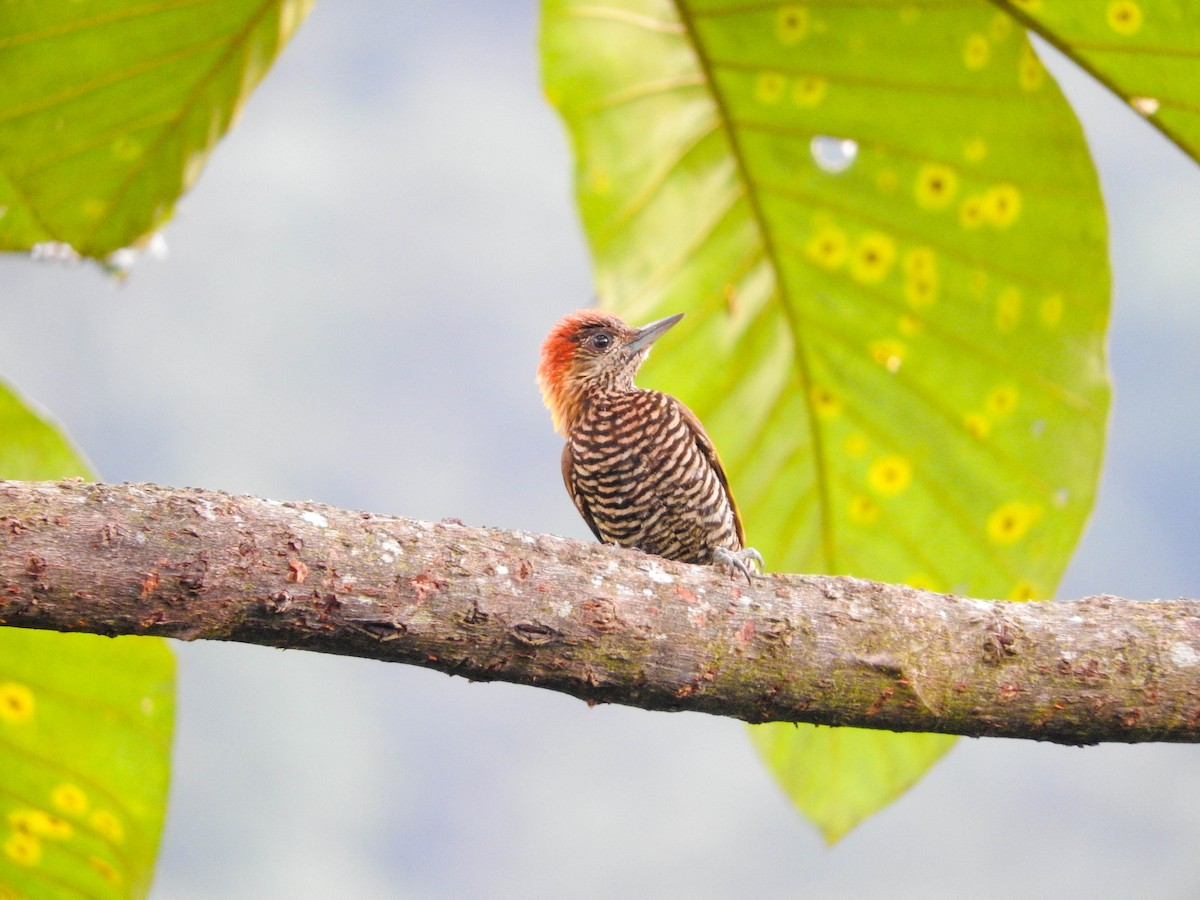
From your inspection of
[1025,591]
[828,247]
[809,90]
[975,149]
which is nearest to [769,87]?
[809,90]

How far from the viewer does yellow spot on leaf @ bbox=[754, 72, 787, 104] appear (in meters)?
3.02

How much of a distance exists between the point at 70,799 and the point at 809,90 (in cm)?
237

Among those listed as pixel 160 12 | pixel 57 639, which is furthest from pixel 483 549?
pixel 160 12

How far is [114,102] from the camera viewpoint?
2859 millimetres

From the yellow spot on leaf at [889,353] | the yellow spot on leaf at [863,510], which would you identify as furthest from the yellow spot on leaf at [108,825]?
the yellow spot on leaf at [889,353]

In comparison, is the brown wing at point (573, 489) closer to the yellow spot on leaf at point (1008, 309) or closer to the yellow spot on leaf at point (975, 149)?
the yellow spot on leaf at point (1008, 309)

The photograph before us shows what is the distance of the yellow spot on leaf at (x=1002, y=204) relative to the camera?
3.05m

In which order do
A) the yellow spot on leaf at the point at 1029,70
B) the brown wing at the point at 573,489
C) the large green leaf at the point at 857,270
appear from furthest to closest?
the brown wing at the point at 573,489 → the large green leaf at the point at 857,270 → the yellow spot on leaf at the point at 1029,70

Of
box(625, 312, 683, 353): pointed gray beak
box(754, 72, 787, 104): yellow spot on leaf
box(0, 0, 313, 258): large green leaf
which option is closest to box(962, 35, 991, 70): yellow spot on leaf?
box(754, 72, 787, 104): yellow spot on leaf

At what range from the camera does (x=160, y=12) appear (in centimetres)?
276

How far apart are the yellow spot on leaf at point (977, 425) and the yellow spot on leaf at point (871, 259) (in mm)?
411

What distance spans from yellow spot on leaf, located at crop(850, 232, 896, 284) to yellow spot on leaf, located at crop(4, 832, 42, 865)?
2.30m

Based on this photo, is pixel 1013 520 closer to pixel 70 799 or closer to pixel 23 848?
pixel 70 799

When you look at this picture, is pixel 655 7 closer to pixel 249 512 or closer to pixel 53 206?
pixel 53 206
